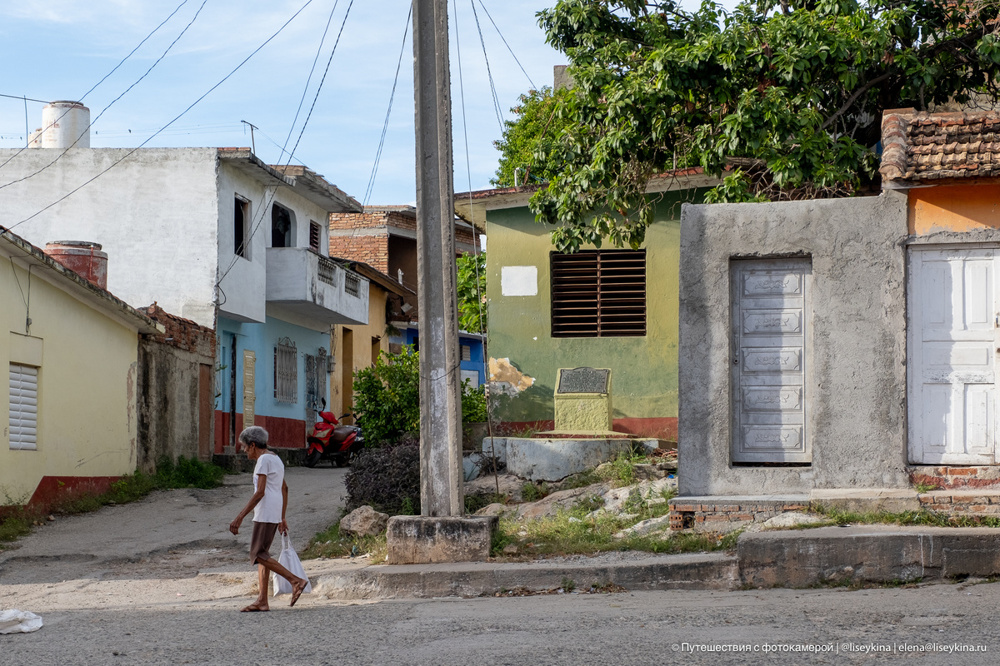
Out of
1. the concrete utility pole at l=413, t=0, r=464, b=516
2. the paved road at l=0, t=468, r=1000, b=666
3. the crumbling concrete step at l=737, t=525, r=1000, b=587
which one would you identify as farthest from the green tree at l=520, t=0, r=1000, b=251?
the paved road at l=0, t=468, r=1000, b=666

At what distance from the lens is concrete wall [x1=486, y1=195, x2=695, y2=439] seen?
15.6 m

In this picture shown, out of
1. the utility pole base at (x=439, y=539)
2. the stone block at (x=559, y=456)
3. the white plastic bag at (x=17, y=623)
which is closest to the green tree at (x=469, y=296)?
the stone block at (x=559, y=456)

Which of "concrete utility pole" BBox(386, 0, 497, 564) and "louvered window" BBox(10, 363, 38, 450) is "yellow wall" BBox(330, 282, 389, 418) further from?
"concrete utility pole" BBox(386, 0, 497, 564)

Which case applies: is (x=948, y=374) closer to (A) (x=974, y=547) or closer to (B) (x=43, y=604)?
(A) (x=974, y=547)

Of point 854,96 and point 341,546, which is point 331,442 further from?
point 854,96

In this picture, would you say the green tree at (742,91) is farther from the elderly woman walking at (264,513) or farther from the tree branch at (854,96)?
the elderly woman walking at (264,513)

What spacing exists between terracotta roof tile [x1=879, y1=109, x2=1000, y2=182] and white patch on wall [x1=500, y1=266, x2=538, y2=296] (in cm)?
659

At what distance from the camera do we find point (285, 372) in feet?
86.7

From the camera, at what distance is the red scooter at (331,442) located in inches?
888

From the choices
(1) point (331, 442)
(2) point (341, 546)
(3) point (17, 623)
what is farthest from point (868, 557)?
(1) point (331, 442)

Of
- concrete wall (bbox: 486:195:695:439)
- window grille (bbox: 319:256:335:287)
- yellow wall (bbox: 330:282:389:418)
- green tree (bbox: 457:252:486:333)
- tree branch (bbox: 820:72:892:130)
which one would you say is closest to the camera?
tree branch (bbox: 820:72:892:130)

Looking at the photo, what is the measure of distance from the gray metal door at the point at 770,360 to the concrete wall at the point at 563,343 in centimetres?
509

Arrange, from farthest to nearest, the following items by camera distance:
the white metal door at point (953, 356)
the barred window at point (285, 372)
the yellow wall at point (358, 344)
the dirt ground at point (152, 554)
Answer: the yellow wall at point (358, 344) → the barred window at point (285, 372) → the dirt ground at point (152, 554) → the white metal door at point (953, 356)

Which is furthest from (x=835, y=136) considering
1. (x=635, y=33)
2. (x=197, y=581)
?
(x=197, y=581)
